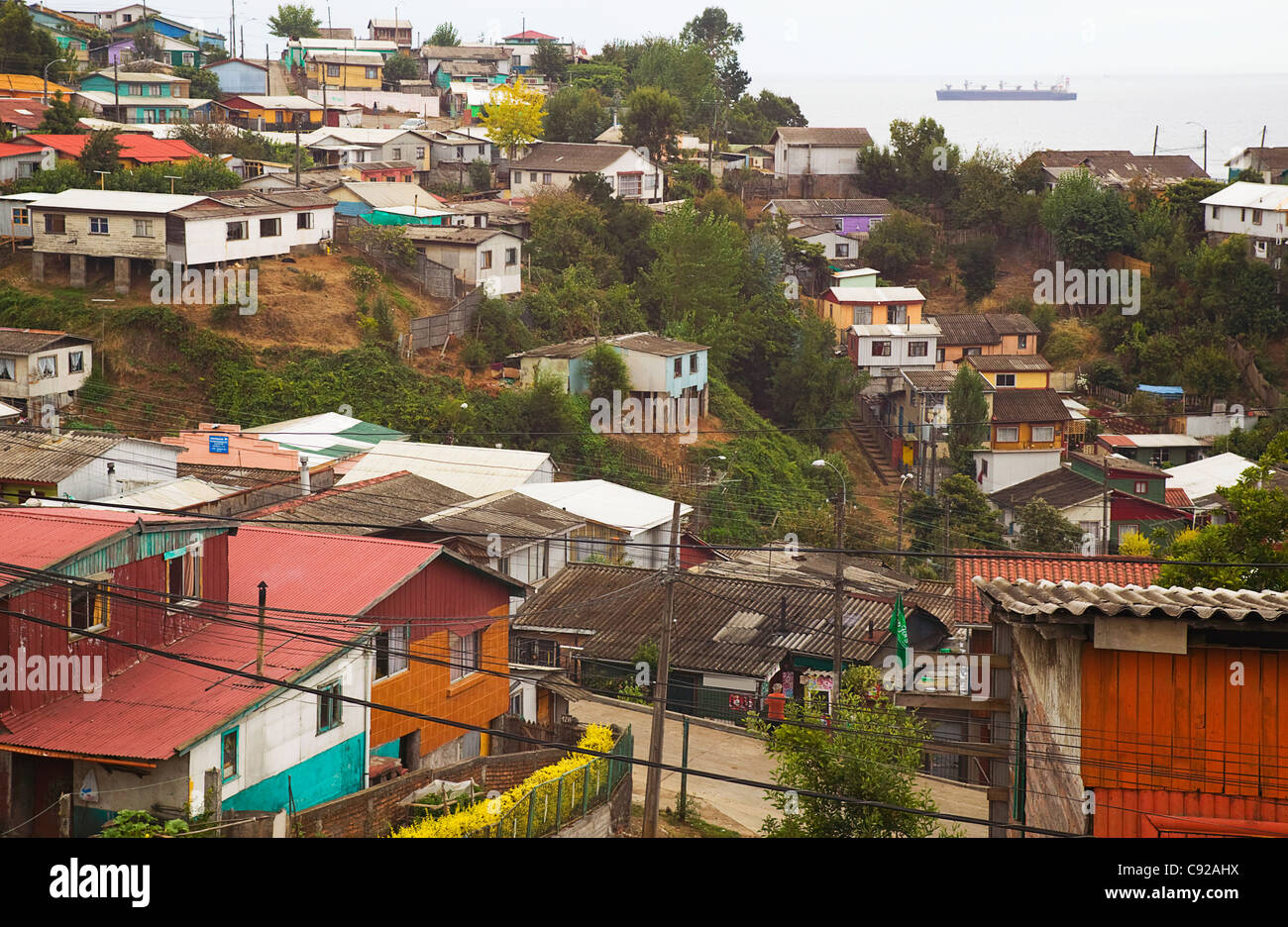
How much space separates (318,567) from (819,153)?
1794 inches

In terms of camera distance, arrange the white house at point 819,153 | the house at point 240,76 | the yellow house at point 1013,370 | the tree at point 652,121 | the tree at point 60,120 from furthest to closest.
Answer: the house at point 240,76 → the white house at point 819,153 → the tree at point 652,121 → the tree at point 60,120 → the yellow house at point 1013,370

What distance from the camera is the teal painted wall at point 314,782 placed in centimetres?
1123

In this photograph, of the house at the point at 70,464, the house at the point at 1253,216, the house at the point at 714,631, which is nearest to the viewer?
the house at the point at 70,464

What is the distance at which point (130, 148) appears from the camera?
40469 millimetres

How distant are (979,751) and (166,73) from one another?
54503mm

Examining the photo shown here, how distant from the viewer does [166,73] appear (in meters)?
55.2

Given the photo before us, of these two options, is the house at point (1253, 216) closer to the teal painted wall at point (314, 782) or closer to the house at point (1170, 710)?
the teal painted wall at point (314, 782)

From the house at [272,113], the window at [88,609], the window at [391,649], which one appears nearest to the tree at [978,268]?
the house at [272,113]

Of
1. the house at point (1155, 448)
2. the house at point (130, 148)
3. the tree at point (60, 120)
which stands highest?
the tree at point (60, 120)

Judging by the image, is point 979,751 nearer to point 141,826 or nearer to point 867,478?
Result: point 141,826

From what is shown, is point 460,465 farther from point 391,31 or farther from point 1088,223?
point 391,31

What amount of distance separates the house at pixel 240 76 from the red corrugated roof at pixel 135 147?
1611 centimetres

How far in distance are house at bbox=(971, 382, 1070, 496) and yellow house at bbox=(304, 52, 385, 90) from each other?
125ft

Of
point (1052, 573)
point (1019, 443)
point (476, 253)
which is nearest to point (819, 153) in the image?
point (1019, 443)
